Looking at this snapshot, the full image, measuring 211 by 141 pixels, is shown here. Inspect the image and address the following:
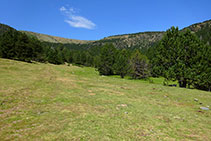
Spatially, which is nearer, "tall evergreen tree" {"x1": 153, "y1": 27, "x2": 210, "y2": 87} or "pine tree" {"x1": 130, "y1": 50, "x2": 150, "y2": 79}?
"tall evergreen tree" {"x1": 153, "y1": 27, "x2": 210, "y2": 87}

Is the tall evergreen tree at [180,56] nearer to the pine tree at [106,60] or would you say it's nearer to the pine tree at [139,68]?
the pine tree at [139,68]

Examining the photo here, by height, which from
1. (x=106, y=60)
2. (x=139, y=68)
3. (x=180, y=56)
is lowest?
(x=139, y=68)

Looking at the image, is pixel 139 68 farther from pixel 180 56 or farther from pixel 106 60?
pixel 180 56

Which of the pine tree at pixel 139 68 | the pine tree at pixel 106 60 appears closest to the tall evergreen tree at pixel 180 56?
the pine tree at pixel 139 68

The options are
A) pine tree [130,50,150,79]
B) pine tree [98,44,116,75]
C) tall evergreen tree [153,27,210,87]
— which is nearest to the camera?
tall evergreen tree [153,27,210,87]

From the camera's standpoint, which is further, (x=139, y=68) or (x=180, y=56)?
(x=139, y=68)

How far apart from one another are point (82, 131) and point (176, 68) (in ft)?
88.9

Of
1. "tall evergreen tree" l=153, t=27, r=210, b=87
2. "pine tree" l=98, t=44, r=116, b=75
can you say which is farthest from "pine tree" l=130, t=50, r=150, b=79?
"tall evergreen tree" l=153, t=27, r=210, b=87

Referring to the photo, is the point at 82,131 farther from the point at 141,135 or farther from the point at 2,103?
the point at 2,103

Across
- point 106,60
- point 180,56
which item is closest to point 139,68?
point 106,60

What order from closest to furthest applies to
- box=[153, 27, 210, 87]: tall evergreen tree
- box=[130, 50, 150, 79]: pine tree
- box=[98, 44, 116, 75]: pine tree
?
box=[153, 27, 210, 87]: tall evergreen tree → box=[130, 50, 150, 79]: pine tree → box=[98, 44, 116, 75]: pine tree

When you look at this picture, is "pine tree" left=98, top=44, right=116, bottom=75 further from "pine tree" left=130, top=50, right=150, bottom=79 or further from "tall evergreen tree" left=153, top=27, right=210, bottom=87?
"tall evergreen tree" left=153, top=27, right=210, bottom=87

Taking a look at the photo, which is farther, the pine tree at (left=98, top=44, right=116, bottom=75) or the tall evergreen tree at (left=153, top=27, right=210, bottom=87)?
the pine tree at (left=98, top=44, right=116, bottom=75)

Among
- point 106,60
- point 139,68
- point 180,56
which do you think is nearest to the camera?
point 180,56
